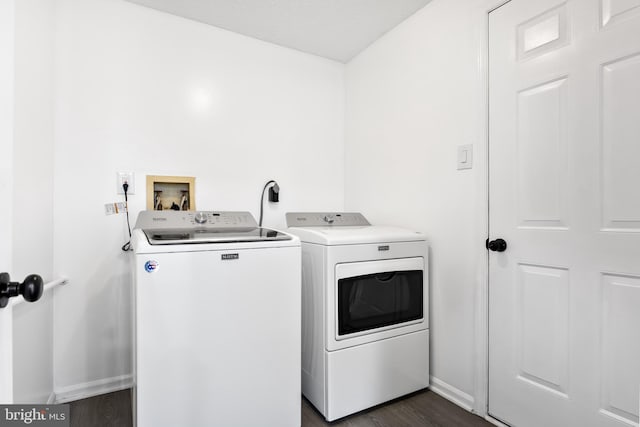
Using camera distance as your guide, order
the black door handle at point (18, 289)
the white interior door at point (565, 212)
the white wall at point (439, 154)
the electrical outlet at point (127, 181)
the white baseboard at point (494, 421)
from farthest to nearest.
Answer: the electrical outlet at point (127, 181)
the white wall at point (439, 154)
the white baseboard at point (494, 421)
the white interior door at point (565, 212)
the black door handle at point (18, 289)

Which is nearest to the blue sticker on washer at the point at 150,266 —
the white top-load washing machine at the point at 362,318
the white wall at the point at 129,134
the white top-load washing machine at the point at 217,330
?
the white top-load washing machine at the point at 217,330

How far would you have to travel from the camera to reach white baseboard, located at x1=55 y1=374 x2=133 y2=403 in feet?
5.91

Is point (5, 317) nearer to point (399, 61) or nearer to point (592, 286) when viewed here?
point (592, 286)

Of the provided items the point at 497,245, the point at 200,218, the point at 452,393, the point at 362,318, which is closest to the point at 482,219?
the point at 497,245

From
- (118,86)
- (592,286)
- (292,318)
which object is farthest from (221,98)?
(592,286)

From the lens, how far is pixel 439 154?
191 centimetres

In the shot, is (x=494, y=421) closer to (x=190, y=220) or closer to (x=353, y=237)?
(x=353, y=237)

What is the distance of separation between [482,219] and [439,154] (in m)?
0.47

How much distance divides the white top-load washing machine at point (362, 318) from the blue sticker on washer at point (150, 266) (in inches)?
29.7

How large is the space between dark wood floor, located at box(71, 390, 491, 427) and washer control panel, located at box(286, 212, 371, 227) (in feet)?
3.50

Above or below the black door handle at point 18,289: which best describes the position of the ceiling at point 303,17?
above

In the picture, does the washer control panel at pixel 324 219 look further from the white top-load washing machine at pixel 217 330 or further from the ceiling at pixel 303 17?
the ceiling at pixel 303 17
